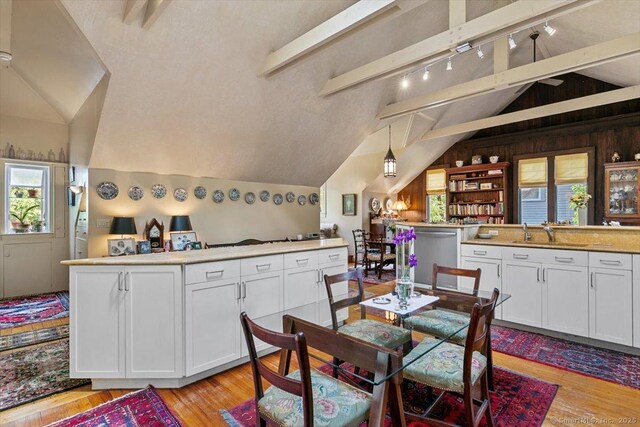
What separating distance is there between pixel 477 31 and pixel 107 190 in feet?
15.9

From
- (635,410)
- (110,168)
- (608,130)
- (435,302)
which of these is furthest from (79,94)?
(608,130)

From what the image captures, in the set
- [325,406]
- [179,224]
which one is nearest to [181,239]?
[179,224]

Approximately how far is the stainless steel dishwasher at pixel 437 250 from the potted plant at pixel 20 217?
665cm

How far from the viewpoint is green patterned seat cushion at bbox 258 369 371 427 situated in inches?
53.1

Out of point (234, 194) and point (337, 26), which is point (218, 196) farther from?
point (337, 26)

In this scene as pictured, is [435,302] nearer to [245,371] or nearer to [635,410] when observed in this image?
[635,410]

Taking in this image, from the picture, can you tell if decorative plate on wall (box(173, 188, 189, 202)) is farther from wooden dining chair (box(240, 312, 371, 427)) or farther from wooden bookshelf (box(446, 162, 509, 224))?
wooden bookshelf (box(446, 162, 509, 224))

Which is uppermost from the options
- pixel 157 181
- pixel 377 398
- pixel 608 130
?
pixel 608 130

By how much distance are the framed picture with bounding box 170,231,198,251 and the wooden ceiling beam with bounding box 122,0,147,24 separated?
9.83 ft

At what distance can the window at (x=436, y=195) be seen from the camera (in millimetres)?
8656

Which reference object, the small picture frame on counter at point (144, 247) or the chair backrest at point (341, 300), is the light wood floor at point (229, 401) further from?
the small picture frame on counter at point (144, 247)

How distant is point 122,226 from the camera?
4.44 m

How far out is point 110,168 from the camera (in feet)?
14.6

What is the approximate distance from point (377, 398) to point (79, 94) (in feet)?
19.4
